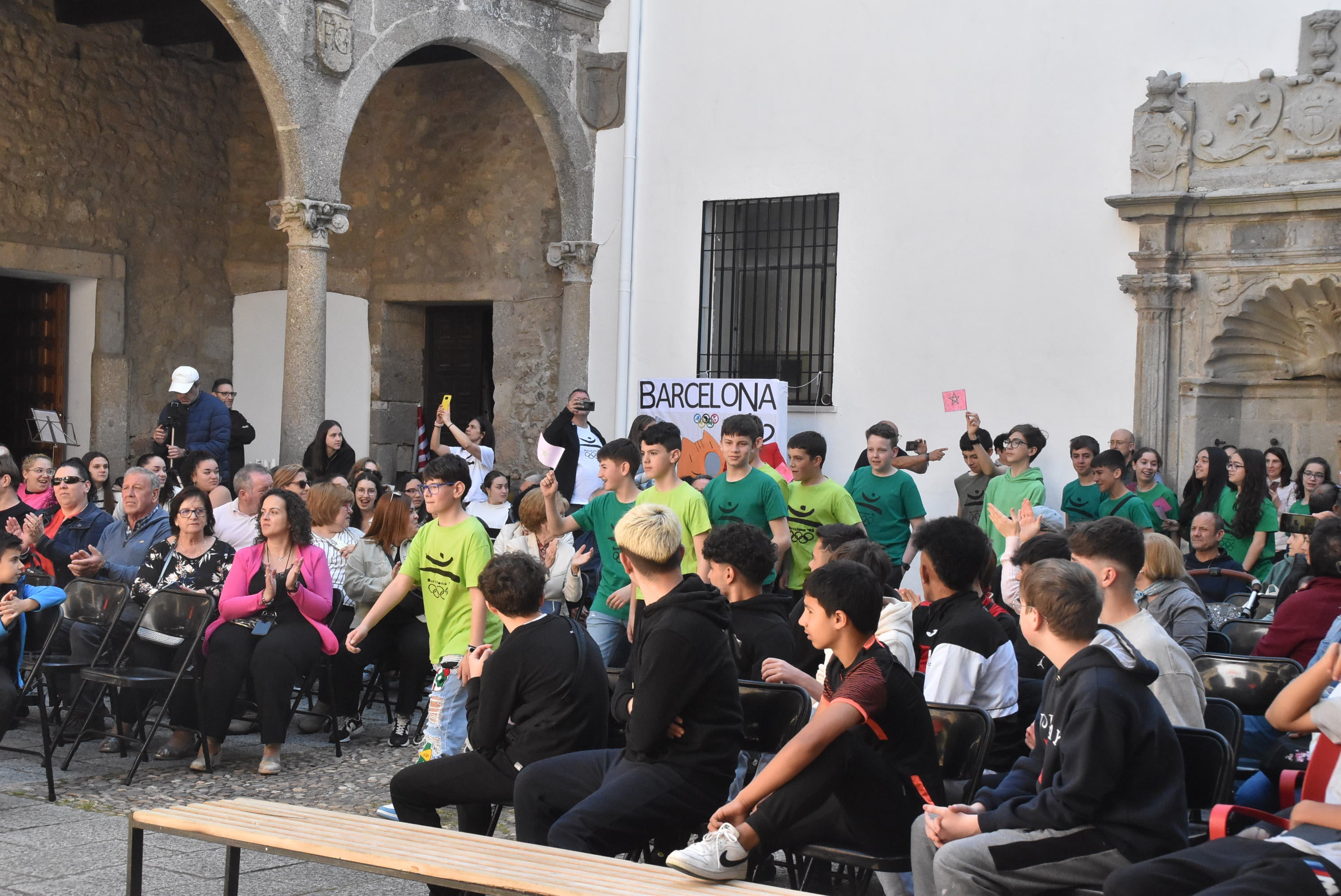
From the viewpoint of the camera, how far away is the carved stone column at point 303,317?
11.4m

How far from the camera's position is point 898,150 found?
481 inches

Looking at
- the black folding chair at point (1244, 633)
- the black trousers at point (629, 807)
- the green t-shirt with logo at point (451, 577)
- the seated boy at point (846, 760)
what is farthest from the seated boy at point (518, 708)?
the black folding chair at point (1244, 633)

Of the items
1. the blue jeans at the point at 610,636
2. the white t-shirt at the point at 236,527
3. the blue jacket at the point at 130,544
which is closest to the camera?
the blue jeans at the point at 610,636

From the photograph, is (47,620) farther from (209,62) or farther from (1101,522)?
(209,62)

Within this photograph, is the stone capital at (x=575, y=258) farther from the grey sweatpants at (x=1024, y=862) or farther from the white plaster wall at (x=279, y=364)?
the grey sweatpants at (x=1024, y=862)

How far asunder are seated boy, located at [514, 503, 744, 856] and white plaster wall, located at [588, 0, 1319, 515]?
7858 millimetres

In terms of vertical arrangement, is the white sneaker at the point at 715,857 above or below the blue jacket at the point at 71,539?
below

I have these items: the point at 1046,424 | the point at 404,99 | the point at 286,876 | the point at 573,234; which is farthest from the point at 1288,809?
the point at 404,99

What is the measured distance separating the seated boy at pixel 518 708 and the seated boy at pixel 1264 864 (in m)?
1.78

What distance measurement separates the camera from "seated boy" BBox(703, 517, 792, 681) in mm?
5125

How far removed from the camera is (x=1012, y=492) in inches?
334

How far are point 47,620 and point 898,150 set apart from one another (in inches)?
315

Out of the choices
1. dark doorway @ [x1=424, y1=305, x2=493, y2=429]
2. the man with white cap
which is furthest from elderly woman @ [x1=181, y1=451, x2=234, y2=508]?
dark doorway @ [x1=424, y1=305, x2=493, y2=429]

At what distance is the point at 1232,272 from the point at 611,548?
6421 mm
